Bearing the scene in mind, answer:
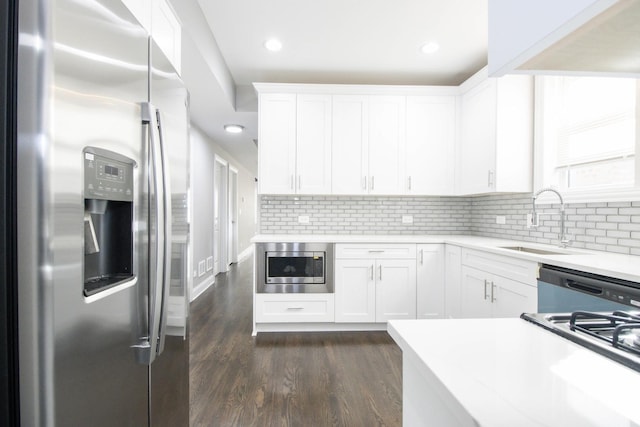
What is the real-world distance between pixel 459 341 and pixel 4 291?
92 centimetres

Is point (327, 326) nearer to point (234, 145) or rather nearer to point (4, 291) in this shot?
point (4, 291)

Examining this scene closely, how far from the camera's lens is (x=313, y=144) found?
3.37 meters

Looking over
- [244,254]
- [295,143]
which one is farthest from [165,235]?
[244,254]

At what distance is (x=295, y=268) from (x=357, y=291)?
64 centimetres

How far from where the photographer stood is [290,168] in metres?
3.36

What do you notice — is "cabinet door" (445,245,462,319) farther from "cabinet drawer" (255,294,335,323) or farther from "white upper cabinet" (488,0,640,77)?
"white upper cabinet" (488,0,640,77)

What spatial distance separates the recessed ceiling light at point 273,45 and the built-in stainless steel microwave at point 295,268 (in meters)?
1.82

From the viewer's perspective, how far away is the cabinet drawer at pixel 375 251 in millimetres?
3115

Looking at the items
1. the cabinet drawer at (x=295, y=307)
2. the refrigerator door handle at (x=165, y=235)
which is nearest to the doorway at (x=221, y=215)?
the cabinet drawer at (x=295, y=307)

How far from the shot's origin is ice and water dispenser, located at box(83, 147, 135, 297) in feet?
2.69

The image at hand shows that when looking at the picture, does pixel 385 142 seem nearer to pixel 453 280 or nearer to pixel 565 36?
pixel 453 280

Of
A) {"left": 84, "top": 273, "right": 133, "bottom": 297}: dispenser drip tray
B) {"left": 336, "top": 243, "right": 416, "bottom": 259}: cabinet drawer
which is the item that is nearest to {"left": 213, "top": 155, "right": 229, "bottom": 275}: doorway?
Answer: {"left": 336, "top": 243, "right": 416, "bottom": 259}: cabinet drawer

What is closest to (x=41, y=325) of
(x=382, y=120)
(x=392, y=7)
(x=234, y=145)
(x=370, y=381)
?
(x=370, y=381)

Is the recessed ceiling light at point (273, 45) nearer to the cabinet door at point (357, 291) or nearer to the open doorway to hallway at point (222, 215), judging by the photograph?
the cabinet door at point (357, 291)
